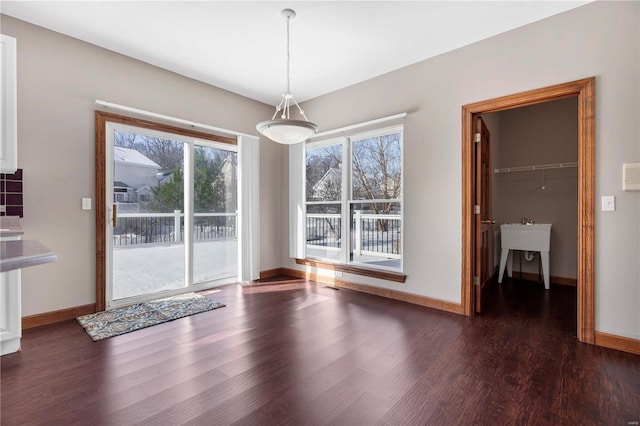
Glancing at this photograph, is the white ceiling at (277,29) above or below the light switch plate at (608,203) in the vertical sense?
above

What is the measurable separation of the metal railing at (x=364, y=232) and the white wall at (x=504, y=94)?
0.85 ft

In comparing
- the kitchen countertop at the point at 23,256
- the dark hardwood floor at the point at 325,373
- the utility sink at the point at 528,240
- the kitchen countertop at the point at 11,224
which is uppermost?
the kitchen countertop at the point at 11,224

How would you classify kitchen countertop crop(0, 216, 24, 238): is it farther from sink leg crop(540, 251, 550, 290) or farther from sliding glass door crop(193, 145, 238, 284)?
sink leg crop(540, 251, 550, 290)

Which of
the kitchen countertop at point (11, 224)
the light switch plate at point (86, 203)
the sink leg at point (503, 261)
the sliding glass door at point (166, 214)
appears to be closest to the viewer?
the kitchen countertop at point (11, 224)

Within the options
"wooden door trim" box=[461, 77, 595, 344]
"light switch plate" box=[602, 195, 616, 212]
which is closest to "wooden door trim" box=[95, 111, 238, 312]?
"wooden door trim" box=[461, 77, 595, 344]

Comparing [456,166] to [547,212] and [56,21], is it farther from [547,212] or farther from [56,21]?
[56,21]

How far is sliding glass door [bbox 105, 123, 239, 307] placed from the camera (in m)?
3.53

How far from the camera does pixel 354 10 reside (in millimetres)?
2701

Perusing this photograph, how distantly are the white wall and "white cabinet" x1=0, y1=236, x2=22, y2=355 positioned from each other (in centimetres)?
344

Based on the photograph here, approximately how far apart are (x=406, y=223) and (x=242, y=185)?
2.46 m

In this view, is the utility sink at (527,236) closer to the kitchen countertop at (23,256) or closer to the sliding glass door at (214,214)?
the sliding glass door at (214,214)

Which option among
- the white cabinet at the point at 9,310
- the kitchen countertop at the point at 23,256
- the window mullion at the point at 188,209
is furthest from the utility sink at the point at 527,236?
the white cabinet at the point at 9,310

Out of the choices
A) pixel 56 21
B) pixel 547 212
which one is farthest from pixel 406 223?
pixel 56 21

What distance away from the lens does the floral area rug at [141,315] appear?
2830 millimetres
